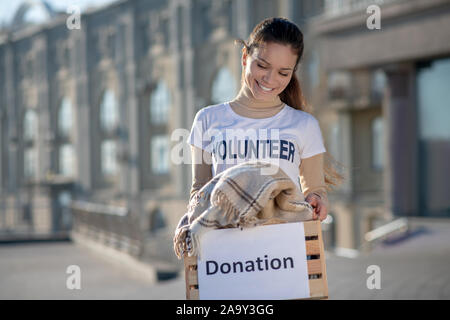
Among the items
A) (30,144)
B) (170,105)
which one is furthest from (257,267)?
(30,144)

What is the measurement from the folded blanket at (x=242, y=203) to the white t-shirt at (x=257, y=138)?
182 mm

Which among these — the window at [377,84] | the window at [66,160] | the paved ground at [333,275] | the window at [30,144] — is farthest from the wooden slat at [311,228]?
the window at [30,144]

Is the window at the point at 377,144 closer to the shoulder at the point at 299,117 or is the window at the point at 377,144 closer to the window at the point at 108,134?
the window at the point at 108,134

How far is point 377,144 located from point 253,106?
2449 cm

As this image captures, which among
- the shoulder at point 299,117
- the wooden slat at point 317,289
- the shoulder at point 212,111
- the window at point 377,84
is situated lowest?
the wooden slat at point 317,289

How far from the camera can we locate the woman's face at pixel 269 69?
2.59 m

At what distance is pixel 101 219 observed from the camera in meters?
14.0

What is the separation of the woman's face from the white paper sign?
0.62m

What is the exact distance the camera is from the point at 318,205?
2600mm

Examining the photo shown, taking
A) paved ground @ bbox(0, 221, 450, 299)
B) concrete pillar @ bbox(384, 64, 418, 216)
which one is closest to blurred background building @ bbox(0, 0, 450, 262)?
concrete pillar @ bbox(384, 64, 418, 216)

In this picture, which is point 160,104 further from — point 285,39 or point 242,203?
point 242,203

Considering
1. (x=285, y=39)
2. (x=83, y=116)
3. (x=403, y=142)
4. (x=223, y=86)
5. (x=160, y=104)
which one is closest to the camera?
(x=285, y=39)

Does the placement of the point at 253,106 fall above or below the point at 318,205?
above

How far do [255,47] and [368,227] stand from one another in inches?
929
